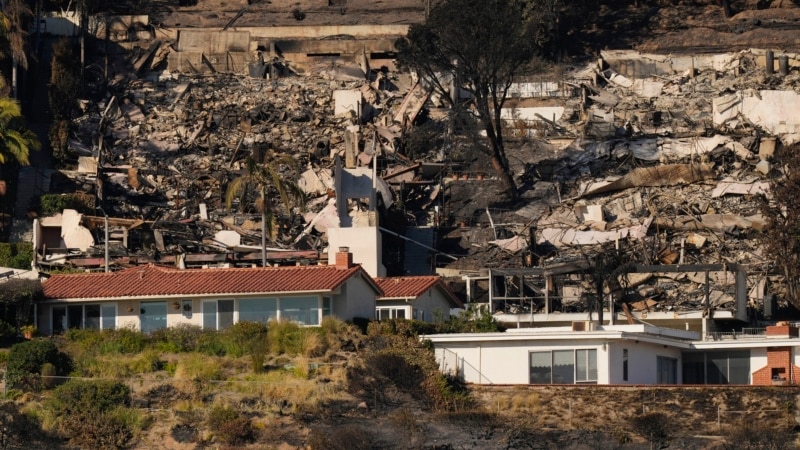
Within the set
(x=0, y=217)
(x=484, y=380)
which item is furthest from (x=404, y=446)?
(x=0, y=217)

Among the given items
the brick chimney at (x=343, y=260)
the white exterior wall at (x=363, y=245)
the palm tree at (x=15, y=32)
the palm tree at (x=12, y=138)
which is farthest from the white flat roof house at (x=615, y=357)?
the palm tree at (x=15, y=32)

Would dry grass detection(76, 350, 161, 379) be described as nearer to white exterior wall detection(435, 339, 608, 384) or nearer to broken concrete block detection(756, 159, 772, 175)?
white exterior wall detection(435, 339, 608, 384)

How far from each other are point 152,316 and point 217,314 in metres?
2.13

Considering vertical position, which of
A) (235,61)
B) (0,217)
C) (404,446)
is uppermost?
(235,61)

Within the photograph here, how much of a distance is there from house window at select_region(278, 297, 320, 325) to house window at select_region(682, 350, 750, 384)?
35.6 ft

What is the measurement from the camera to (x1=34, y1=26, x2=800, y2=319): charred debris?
72812 mm

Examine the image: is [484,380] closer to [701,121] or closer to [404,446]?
[404,446]

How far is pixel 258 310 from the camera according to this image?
60500 mm

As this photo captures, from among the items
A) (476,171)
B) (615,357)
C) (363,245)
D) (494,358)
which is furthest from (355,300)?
(476,171)

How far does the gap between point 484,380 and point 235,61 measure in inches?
1642

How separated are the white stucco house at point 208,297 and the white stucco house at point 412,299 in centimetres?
156

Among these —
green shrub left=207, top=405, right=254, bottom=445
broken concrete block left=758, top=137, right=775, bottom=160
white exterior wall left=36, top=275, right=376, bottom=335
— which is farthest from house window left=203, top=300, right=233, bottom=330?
broken concrete block left=758, top=137, right=775, bottom=160

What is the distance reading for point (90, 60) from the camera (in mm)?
95750

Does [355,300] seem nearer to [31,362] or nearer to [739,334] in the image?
[31,362]
